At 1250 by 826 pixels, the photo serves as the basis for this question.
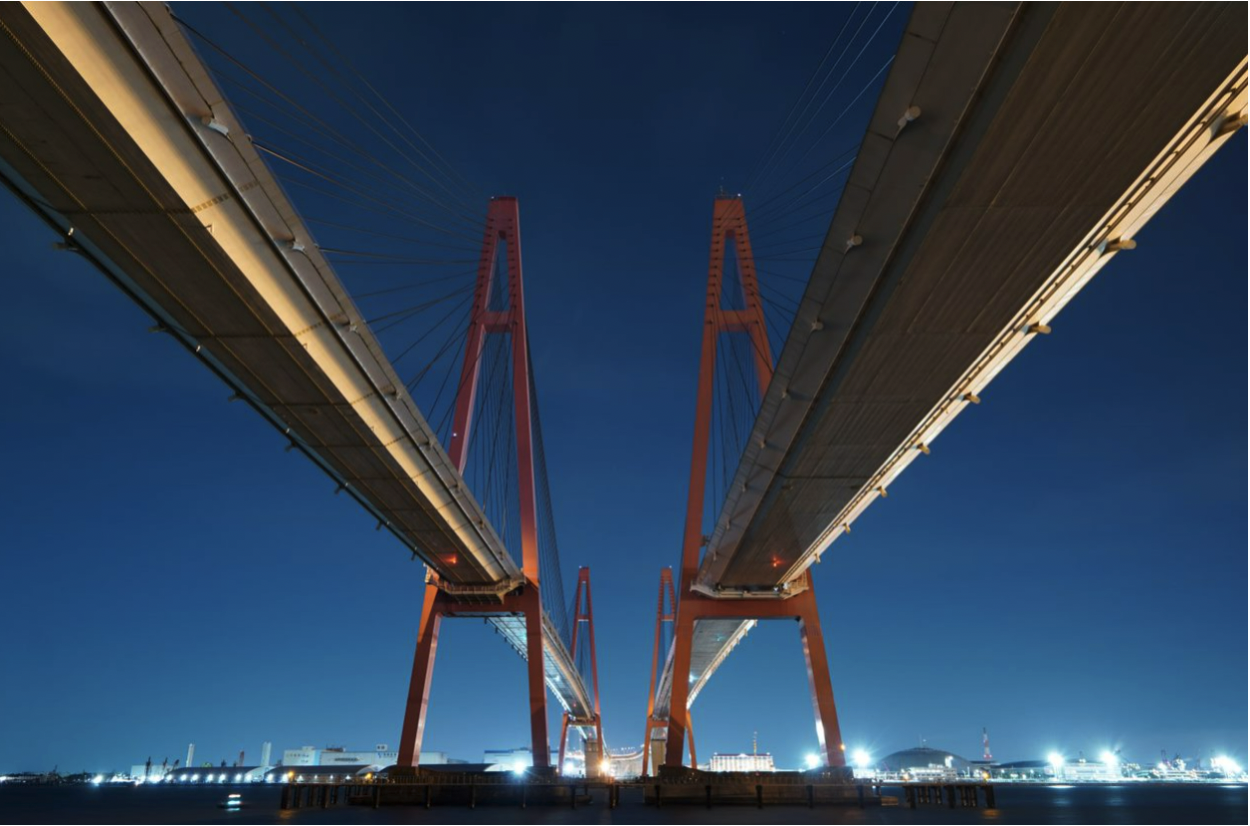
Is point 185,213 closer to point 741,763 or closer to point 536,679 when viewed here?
point 536,679

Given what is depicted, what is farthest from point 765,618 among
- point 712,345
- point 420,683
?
point 420,683

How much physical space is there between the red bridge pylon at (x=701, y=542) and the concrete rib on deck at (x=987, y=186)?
13.0 meters

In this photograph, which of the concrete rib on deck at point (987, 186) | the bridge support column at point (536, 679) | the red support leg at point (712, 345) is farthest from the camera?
the bridge support column at point (536, 679)

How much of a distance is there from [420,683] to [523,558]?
7011mm

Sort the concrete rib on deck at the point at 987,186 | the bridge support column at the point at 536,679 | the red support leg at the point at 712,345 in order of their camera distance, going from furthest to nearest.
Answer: the bridge support column at the point at 536,679 < the red support leg at the point at 712,345 < the concrete rib on deck at the point at 987,186

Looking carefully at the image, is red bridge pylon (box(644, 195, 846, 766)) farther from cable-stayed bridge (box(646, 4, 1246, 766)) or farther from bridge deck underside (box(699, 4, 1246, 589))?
bridge deck underside (box(699, 4, 1246, 589))

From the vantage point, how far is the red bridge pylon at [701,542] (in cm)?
3591

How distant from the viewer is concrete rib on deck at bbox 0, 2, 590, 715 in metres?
10.3

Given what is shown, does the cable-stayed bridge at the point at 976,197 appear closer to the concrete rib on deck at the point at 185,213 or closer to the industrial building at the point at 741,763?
the concrete rib on deck at the point at 185,213

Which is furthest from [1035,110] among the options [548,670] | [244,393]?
[548,670]

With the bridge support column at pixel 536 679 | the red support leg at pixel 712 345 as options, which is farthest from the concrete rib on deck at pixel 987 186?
the bridge support column at pixel 536 679

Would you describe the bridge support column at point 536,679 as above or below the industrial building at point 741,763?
below

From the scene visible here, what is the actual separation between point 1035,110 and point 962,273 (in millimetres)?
4475

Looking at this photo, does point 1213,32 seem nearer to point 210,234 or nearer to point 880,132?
point 880,132
